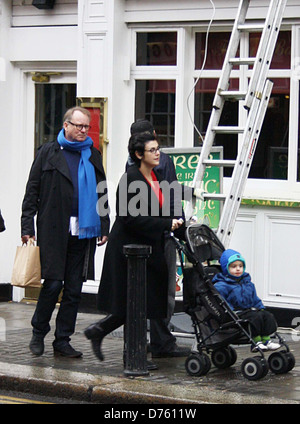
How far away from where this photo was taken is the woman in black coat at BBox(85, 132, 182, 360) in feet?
27.1

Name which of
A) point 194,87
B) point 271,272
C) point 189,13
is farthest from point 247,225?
point 189,13

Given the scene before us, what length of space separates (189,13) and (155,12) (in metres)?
0.42

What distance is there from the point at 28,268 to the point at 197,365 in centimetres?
171

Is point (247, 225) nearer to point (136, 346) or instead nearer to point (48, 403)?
point (136, 346)

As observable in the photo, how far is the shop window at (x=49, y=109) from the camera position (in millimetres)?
12531

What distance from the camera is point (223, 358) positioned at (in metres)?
8.46

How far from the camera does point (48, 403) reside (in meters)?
7.58

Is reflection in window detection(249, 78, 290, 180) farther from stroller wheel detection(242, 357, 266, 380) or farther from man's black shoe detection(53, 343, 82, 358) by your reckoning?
stroller wheel detection(242, 357, 266, 380)

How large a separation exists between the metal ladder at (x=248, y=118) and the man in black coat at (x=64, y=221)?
1.05 m

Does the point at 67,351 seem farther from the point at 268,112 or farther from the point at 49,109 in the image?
the point at 49,109

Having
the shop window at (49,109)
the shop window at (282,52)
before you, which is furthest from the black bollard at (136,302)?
the shop window at (49,109)

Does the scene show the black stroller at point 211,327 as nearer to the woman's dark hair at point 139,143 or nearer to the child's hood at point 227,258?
the child's hood at point 227,258

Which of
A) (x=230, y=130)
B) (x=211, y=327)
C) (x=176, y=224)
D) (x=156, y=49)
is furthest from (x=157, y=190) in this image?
(x=156, y=49)

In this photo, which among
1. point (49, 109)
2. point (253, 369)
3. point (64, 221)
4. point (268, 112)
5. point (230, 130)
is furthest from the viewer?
point (49, 109)
